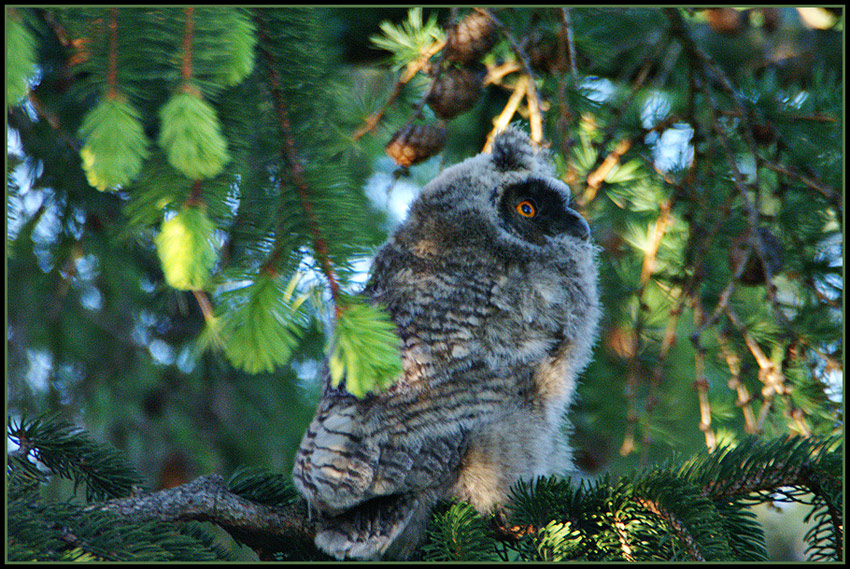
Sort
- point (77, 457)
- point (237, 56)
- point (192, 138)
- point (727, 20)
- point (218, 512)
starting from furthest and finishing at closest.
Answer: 1. point (727, 20)
2. point (77, 457)
3. point (218, 512)
4. point (237, 56)
5. point (192, 138)

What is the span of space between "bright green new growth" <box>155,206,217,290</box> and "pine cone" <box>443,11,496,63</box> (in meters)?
1.01

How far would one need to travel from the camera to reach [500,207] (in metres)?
1.92

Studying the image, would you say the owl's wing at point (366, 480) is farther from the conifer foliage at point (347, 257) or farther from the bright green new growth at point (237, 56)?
the bright green new growth at point (237, 56)

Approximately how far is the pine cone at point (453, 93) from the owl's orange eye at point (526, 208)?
356 mm

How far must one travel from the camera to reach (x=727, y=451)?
1316mm

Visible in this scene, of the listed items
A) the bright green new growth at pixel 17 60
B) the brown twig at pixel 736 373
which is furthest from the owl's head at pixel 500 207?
the bright green new growth at pixel 17 60

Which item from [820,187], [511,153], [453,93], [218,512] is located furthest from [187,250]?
[820,187]

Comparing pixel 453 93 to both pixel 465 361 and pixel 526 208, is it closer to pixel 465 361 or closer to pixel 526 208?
pixel 526 208

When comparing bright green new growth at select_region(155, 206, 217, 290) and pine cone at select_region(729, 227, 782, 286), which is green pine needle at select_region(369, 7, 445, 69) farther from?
pine cone at select_region(729, 227, 782, 286)

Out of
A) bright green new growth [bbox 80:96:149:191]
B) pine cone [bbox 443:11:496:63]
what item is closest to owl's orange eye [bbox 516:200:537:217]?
pine cone [bbox 443:11:496:63]

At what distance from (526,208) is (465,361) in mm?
608

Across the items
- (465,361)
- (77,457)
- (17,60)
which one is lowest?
(77,457)

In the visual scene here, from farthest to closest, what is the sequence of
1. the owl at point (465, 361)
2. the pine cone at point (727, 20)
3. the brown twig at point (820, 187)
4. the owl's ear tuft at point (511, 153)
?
1. the pine cone at point (727, 20)
2. the owl's ear tuft at point (511, 153)
3. the brown twig at point (820, 187)
4. the owl at point (465, 361)

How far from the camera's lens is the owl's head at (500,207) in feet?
6.12
